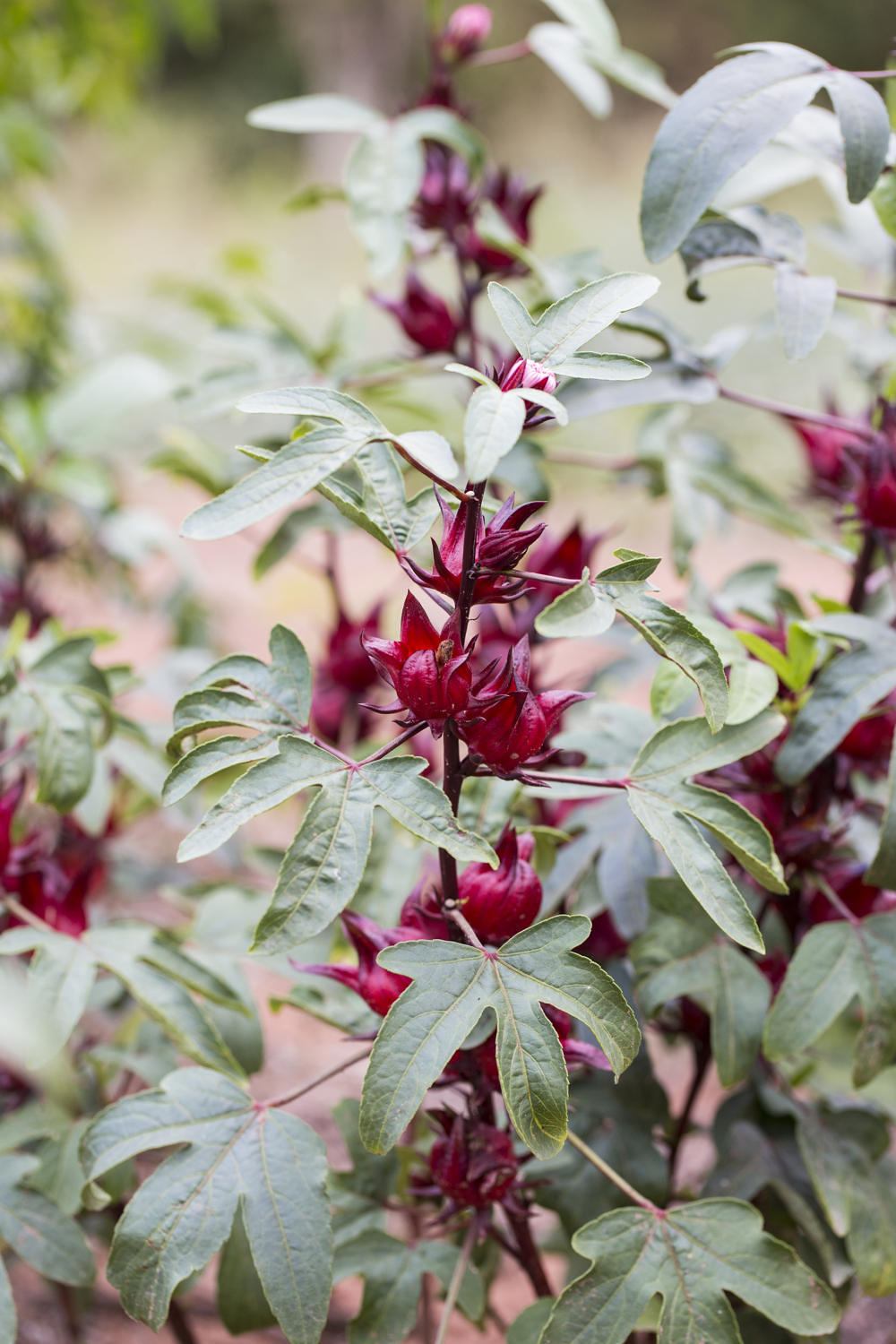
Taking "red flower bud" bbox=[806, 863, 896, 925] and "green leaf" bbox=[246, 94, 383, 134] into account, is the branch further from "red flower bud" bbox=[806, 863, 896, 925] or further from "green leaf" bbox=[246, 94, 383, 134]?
"red flower bud" bbox=[806, 863, 896, 925]

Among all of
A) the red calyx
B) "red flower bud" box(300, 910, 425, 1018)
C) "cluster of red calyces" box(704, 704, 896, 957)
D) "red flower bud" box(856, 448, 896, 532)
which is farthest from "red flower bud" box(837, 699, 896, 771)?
the red calyx

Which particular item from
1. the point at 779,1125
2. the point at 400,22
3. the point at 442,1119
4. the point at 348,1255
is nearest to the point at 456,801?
the point at 442,1119

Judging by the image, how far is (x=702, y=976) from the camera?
0.70 metres

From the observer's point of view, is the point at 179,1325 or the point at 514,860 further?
the point at 179,1325

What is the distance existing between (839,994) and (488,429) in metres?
0.40

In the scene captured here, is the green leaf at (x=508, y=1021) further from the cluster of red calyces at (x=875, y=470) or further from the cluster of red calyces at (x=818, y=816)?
the cluster of red calyces at (x=875, y=470)

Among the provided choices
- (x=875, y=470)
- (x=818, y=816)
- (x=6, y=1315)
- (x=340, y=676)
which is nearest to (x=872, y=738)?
(x=818, y=816)

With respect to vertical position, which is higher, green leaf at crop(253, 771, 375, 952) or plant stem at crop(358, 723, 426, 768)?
plant stem at crop(358, 723, 426, 768)

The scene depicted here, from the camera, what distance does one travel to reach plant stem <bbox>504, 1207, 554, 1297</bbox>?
66 centimetres

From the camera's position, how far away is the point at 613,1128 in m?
0.75

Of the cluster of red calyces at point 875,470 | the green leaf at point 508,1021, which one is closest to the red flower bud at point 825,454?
the cluster of red calyces at point 875,470

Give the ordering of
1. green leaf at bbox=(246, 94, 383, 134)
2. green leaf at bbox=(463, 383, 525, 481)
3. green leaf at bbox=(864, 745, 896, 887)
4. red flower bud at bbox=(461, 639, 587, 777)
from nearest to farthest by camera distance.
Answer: green leaf at bbox=(463, 383, 525, 481) < red flower bud at bbox=(461, 639, 587, 777) < green leaf at bbox=(864, 745, 896, 887) < green leaf at bbox=(246, 94, 383, 134)

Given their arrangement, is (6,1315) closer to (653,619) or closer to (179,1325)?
(179,1325)

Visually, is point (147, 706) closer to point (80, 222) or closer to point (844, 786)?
point (844, 786)
